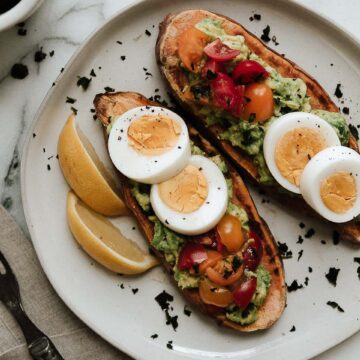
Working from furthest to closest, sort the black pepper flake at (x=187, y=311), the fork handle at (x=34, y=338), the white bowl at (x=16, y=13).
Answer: the black pepper flake at (x=187, y=311) < the fork handle at (x=34, y=338) < the white bowl at (x=16, y=13)

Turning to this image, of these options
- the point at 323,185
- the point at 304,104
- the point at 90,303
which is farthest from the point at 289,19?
the point at 90,303

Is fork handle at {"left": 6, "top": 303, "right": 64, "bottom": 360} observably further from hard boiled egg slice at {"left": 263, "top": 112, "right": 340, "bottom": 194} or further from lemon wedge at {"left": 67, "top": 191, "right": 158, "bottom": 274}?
hard boiled egg slice at {"left": 263, "top": 112, "right": 340, "bottom": 194}

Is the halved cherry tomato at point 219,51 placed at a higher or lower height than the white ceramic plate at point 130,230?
higher

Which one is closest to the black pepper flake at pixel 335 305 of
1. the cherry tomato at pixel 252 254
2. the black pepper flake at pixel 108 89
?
the cherry tomato at pixel 252 254

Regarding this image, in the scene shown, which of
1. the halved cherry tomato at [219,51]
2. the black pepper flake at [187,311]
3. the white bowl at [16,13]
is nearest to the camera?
the white bowl at [16,13]

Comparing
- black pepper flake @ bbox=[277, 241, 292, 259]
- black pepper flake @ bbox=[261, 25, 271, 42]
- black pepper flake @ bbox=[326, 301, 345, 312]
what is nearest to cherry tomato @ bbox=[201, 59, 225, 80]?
black pepper flake @ bbox=[261, 25, 271, 42]

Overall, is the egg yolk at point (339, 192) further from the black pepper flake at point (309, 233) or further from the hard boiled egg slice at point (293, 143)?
the black pepper flake at point (309, 233)

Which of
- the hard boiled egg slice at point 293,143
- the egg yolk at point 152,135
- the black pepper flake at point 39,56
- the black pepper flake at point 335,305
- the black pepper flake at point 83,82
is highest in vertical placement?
the black pepper flake at point 39,56
